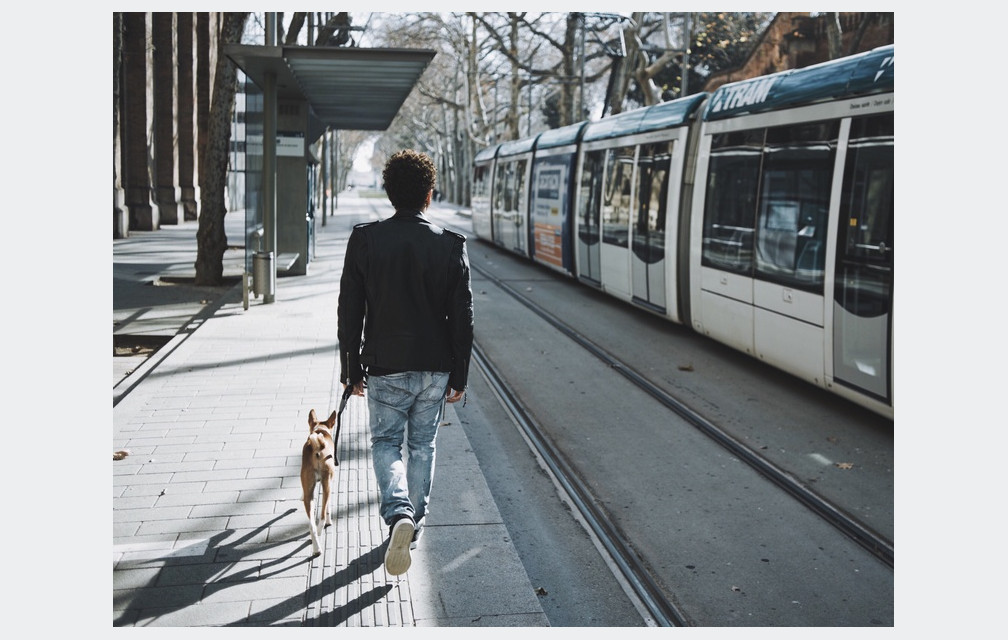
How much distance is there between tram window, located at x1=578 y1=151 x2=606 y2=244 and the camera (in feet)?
52.1

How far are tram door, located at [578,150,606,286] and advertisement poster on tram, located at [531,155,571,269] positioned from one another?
3.47ft

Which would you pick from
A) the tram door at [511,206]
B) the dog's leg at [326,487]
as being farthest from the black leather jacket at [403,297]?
the tram door at [511,206]

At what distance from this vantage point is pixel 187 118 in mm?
39156

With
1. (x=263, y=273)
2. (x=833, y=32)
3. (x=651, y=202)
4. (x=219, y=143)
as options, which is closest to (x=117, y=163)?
(x=219, y=143)

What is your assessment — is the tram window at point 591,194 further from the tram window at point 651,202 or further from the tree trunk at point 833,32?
the tree trunk at point 833,32

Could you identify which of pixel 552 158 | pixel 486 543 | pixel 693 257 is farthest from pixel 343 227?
pixel 486 543

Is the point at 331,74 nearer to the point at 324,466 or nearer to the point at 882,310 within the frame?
the point at 882,310

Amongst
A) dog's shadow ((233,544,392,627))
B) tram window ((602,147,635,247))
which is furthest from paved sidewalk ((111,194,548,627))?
tram window ((602,147,635,247))

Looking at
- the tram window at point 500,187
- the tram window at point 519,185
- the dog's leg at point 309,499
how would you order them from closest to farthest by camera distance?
the dog's leg at point 309,499 < the tram window at point 519,185 < the tram window at point 500,187

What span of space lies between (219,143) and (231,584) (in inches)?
491

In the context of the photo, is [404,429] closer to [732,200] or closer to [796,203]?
[796,203]

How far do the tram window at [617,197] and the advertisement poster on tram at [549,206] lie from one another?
2713mm

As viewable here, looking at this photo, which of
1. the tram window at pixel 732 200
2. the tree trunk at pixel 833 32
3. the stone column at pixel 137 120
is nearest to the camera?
the tram window at pixel 732 200

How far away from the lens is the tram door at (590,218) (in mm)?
15867
